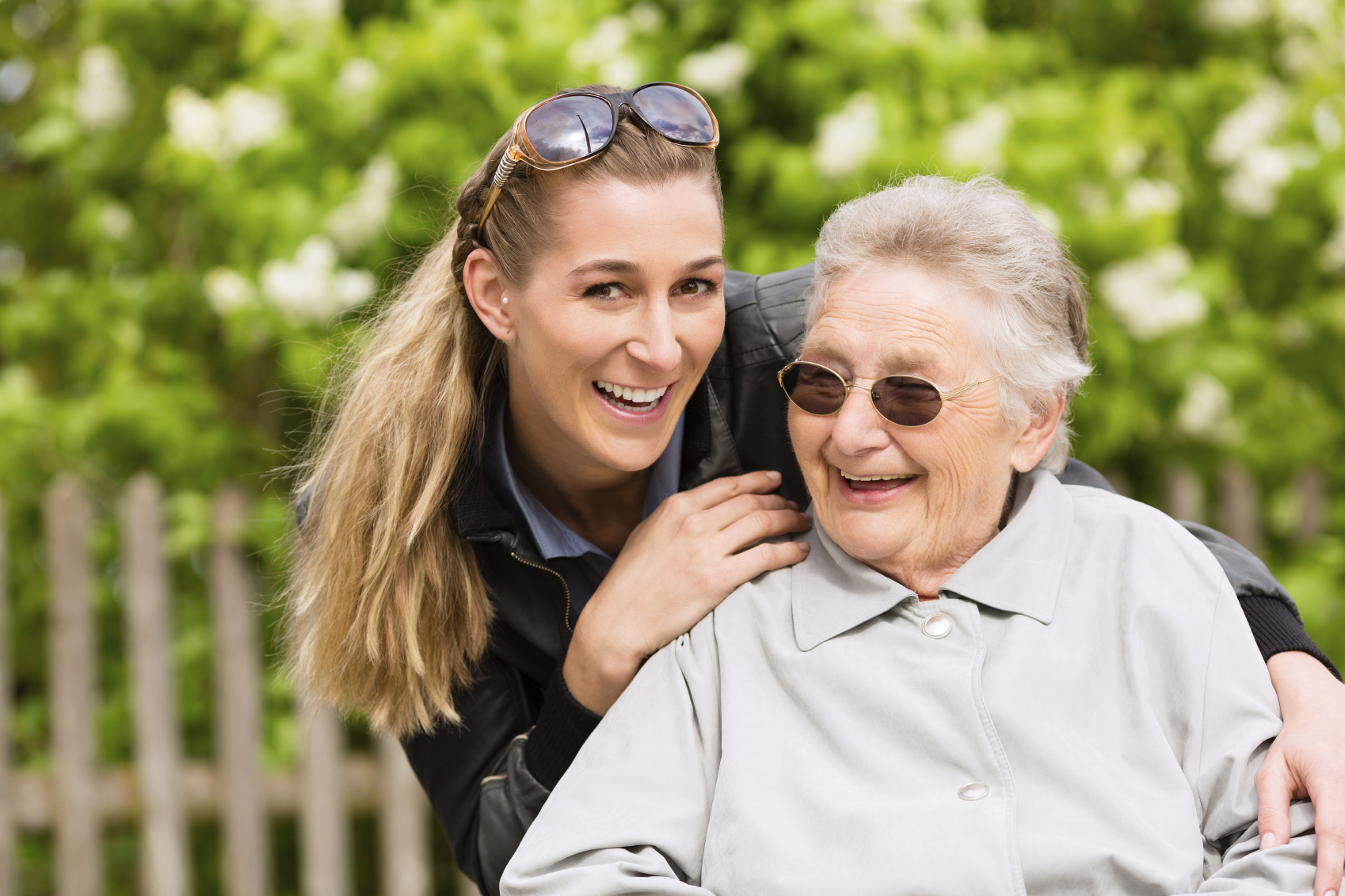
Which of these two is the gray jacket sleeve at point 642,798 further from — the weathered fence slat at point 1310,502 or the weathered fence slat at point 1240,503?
the weathered fence slat at point 1310,502

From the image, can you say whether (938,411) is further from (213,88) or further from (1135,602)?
(213,88)

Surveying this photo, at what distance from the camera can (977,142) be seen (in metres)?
3.63

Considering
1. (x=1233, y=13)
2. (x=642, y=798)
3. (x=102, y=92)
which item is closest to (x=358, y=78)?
(x=102, y=92)

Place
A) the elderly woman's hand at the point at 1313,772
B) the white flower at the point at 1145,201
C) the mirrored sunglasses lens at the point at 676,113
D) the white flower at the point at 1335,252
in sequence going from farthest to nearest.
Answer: the white flower at the point at 1335,252 → the white flower at the point at 1145,201 → the mirrored sunglasses lens at the point at 676,113 → the elderly woman's hand at the point at 1313,772

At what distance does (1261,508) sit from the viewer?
168 inches

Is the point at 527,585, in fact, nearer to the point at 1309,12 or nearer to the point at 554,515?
the point at 554,515

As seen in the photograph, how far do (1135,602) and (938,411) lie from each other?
42cm

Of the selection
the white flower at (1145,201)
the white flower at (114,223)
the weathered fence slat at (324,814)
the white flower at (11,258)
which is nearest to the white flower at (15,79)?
the white flower at (11,258)

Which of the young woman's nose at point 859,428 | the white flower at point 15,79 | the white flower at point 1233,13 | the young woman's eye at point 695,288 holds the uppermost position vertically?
the white flower at point 15,79

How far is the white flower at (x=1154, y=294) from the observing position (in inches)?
145

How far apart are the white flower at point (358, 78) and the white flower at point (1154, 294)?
2.28 meters

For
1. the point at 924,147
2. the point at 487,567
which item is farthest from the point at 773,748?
the point at 924,147

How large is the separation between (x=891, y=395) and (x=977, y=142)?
1.89 metres

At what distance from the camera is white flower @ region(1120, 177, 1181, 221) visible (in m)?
3.73
